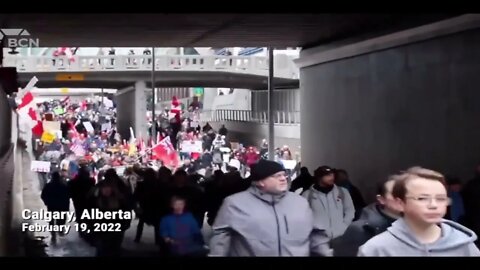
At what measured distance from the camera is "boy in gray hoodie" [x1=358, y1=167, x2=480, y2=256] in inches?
179

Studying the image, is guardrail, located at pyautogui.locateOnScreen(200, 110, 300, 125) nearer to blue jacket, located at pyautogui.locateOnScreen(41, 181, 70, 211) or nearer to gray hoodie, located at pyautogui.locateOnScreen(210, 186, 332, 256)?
blue jacket, located at pyautogui.locateOnScreen(41, 181, 70, 211)

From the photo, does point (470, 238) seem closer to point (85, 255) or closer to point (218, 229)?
point (218, 229)

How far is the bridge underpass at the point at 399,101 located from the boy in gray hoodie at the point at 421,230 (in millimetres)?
4105

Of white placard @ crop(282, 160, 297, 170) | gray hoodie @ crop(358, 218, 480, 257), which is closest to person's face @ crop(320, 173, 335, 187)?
white placard @ crop(282, 160, 297, 170)

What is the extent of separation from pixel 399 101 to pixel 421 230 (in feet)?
15.6

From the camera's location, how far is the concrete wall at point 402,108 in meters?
9.14

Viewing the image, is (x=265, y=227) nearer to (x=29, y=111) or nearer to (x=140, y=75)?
(x=29, y=111)

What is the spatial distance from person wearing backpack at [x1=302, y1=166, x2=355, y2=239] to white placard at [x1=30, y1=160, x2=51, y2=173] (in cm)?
214

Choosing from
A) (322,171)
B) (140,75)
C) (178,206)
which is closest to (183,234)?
(178,206)

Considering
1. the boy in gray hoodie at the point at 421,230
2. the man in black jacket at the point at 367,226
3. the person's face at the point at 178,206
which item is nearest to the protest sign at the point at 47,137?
the person's face at the point at 178,206

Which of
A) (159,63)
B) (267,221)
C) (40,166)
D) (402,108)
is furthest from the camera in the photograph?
(402,108)

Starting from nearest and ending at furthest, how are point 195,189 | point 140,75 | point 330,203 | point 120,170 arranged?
1. point 330,203
2. point 195,189
3. point 120,170
4. point 140,75

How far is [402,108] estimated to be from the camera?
9.38 metres

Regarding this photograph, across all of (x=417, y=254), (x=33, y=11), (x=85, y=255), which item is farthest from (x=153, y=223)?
(x=417, y=254)
